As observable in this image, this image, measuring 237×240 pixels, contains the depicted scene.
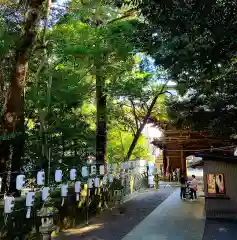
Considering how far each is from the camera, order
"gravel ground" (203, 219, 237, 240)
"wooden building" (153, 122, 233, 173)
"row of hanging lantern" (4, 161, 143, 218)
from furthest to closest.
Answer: "wooden building" (153, 122, 233, 173)
"gravel ground" (203, 219, 237, 240)
"row of hanging lantern" (4, 161, 143, 218)

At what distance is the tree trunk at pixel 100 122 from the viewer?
53.8 ft

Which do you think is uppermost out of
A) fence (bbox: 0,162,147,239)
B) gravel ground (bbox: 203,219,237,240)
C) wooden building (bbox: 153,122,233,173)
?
wooden building (bbox: 153,122,233,173)

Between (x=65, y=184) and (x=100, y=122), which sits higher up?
(x=100, y=122)

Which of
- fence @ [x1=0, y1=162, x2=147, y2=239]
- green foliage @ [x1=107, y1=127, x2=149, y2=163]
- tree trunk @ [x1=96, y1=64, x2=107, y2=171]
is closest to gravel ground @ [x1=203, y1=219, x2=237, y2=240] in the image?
fence @ [x1=0, y1=162, x2=147, y2=239]

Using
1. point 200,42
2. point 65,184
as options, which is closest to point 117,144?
point 65,184

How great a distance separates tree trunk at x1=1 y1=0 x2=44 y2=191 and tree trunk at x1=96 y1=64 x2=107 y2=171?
588 centimetres

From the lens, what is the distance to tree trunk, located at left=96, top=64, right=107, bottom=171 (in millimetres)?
16406

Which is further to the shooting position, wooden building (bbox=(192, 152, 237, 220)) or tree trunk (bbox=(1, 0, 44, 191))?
wooden building (bbox=(192, 152, 237, 220))

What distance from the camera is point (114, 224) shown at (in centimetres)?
1239

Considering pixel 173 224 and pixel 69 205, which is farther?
pixel 173 224

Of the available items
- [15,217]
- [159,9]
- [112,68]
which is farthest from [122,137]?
[159,9]

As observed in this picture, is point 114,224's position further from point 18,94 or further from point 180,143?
point 180,143

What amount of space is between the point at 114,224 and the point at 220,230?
392 centimetres

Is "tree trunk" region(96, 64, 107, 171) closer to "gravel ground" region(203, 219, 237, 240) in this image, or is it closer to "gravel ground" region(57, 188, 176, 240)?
"gravel ground" region(57, 188, 176, 240)
